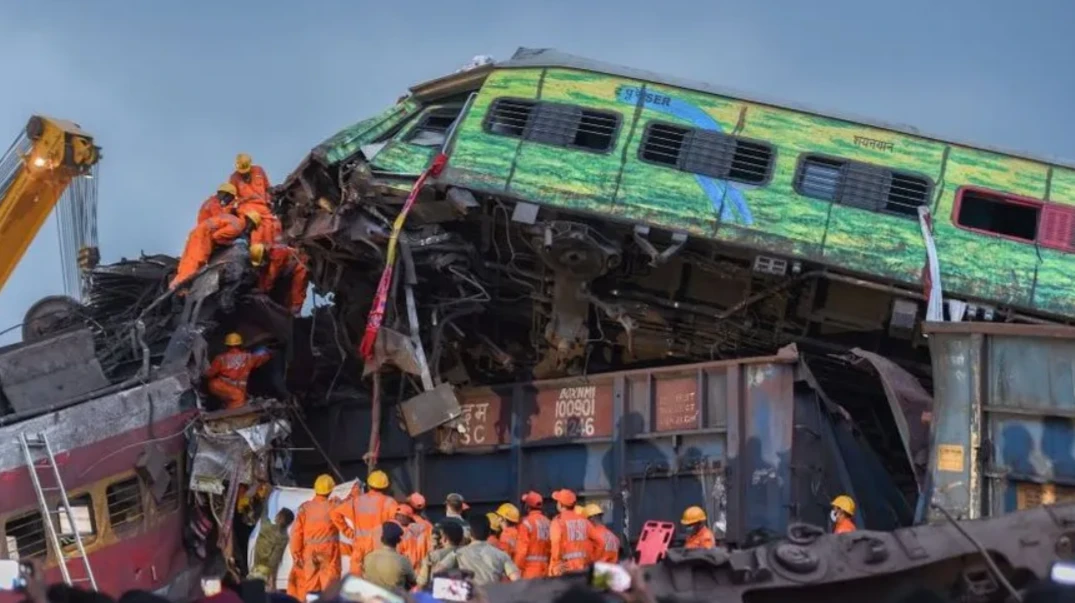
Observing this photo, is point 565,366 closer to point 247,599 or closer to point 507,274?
point 507,274

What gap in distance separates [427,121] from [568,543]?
18.2ft

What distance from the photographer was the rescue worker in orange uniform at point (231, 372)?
772 inches

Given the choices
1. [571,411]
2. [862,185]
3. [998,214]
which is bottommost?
[571,411]

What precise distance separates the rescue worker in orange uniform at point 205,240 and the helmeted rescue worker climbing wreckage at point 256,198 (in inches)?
12.4

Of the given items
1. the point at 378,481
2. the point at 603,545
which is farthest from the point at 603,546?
the point at 378,481

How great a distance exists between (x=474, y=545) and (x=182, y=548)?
4.17 m

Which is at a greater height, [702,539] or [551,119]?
[551,119]

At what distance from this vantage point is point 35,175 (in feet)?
74.5

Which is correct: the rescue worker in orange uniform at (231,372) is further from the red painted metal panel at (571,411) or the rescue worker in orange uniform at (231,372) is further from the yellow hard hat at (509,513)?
the yellow hard hat at (509,513)

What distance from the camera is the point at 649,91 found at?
19.5m

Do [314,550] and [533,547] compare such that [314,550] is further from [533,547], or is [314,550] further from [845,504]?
[845,504]

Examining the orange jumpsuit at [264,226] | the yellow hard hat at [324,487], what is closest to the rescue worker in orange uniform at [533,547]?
the yellow hard hat at [324,487]

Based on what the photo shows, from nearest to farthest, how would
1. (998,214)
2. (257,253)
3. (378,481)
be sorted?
1. (378,481)
2. (998,214)
3. (257,253)

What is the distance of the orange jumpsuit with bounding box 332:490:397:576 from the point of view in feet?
55.0
